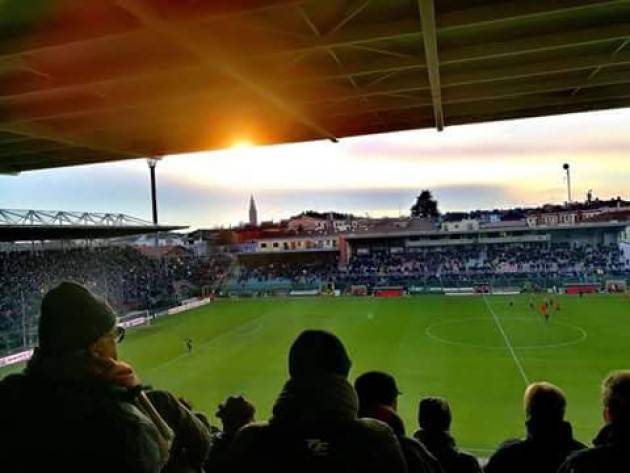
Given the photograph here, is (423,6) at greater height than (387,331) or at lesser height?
greater

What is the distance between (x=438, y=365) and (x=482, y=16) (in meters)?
17.3

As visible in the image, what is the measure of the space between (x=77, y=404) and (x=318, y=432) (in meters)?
0.79

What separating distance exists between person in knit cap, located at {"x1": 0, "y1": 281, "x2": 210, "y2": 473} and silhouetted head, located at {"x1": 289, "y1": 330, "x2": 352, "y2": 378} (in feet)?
1.71

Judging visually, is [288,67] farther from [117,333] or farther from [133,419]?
[133,419]

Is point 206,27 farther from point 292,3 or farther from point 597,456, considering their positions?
point 597,456

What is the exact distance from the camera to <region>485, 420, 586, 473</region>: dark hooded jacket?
303 centimetres

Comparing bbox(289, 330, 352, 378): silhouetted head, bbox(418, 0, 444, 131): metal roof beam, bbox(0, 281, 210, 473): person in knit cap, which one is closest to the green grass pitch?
bbox(418, 0, 444, 131): metal roof beam

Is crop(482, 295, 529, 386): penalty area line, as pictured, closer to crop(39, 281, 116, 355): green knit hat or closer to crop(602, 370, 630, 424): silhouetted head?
crop(602, 370, 630, 424): silhouetted head

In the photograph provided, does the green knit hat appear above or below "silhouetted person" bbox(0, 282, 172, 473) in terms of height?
above

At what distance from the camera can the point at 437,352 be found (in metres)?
22.3

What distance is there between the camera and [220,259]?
5644 cm

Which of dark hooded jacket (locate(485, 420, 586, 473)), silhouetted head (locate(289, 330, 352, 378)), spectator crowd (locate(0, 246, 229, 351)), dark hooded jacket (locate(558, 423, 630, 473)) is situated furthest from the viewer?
spectator crowd (locate(0, 246, 229, 351))

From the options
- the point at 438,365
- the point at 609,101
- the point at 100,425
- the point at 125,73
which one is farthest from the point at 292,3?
the point at 438,365

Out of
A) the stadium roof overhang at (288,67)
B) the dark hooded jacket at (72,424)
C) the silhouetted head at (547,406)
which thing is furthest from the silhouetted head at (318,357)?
the stadium roof overhang at (288,67)
